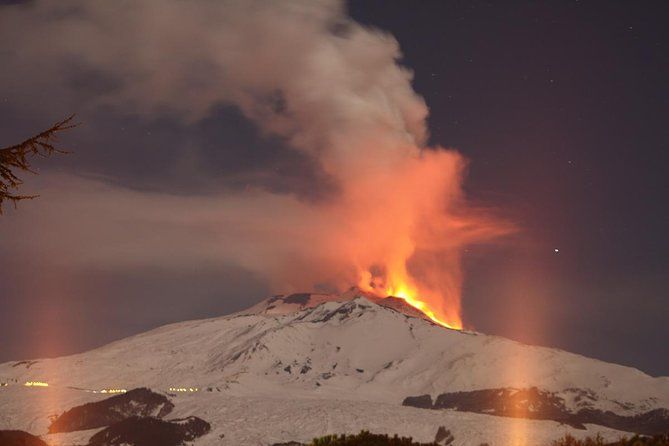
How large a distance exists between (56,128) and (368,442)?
17.1m

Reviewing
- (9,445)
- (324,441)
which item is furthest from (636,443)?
(9,445)

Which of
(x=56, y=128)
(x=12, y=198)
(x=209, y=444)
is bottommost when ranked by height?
(x=209, y=444)

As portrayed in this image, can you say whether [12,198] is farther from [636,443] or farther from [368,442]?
[636,443]

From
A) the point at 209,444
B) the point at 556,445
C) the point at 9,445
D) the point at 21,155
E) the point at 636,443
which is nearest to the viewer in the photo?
the point at 21,155

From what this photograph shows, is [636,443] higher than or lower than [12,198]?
lower

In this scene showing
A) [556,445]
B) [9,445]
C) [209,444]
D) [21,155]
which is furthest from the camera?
[209,444]

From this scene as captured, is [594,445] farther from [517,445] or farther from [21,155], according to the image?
[517,445]

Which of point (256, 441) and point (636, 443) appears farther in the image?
point (256, 441)

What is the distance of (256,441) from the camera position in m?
199

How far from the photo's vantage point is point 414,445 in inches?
1305

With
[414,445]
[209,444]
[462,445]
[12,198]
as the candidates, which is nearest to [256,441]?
[209,444]

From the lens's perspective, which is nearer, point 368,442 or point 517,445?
point 368,442

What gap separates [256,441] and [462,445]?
52.2m

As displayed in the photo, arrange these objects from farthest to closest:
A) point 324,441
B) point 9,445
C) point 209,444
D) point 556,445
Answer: point 209,444 < point 9,445 < point 324,441 < point 556,445
